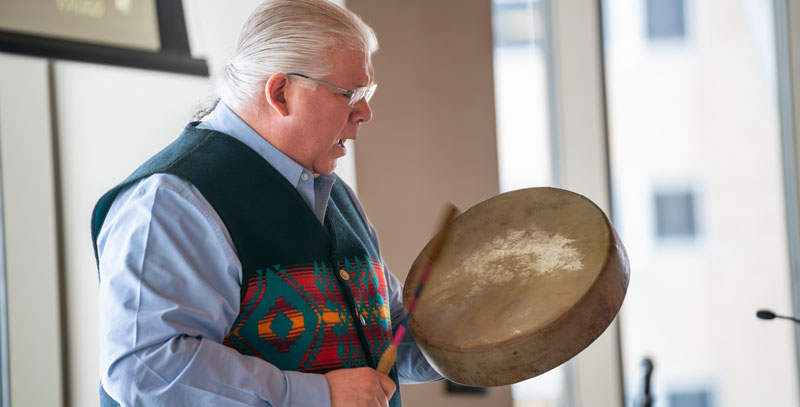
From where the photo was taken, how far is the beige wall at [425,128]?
3.02 metres

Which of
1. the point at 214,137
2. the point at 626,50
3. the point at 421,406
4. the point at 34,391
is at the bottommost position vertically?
the point at 421,406

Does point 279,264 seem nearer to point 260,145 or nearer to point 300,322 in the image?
point 300,322

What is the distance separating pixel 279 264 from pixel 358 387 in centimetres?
24

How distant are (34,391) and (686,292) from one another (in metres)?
2.65

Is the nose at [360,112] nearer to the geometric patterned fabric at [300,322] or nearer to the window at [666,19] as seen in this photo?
the geometric patterned fabric at [300,322]

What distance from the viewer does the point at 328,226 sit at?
4.82 ft

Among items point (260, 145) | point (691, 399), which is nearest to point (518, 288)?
point (260, 145)

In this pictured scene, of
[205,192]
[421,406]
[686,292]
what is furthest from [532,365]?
[686,292]

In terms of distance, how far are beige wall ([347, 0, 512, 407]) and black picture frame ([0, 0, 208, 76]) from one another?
670 mm

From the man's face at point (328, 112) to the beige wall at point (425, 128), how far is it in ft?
5.05

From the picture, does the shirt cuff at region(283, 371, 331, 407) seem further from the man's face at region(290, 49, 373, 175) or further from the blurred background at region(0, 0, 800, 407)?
the blurred background at region(0, 0, 800, 407)

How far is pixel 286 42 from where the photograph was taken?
4.54 ft

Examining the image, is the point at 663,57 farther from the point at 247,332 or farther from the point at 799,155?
the point at 247,332

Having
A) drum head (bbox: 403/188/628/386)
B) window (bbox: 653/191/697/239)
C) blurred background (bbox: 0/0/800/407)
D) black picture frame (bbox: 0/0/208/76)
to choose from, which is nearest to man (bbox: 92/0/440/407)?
drum head (bbox: 403/188/628/386)
